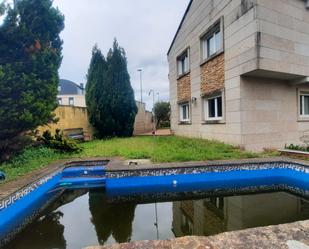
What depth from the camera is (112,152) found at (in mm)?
10016

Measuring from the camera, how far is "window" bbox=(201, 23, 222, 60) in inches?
444

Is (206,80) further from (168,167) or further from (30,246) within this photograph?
(30,246)

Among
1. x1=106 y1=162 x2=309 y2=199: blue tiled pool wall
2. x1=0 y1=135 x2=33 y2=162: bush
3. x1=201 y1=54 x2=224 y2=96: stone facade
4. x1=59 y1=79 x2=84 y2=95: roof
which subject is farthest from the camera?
x1=59 y1=79 x2=84 y2=95: roof

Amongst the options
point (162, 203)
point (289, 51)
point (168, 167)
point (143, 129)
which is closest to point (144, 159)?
point (168, 167)

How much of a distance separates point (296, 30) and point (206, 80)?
421 centimetres

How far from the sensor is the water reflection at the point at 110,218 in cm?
449

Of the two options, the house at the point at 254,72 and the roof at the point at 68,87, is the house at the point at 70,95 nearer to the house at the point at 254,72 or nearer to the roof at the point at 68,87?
the roof at the point at 68,87

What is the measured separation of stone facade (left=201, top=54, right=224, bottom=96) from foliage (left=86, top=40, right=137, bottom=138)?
22.5ft

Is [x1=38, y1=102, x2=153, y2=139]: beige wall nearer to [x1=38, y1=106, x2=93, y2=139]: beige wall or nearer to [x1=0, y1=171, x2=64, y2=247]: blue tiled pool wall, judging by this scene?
[x1=38, y1=106, x2=93, y2=139]: beige wall

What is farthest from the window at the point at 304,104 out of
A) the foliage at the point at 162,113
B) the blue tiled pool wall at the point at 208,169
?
the foliage at the point at 162,113

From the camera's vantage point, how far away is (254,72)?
Result: 353 inches

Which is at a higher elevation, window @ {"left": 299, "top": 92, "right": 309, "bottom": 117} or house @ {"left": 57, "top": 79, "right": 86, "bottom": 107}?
house @ {"left": 57, "top": 79, "right": 86, "bottom": 107}

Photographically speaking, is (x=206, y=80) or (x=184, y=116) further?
(x=184, y=116)

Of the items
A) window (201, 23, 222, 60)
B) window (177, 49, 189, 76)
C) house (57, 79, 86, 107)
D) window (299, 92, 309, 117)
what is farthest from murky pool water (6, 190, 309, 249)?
house (57, 79, 86, 107)
